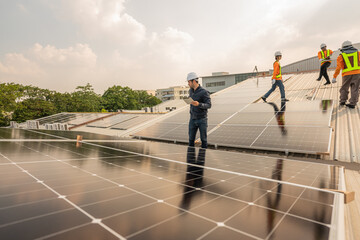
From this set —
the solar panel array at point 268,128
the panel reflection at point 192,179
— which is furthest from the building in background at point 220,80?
the panel reflection at point 192,179

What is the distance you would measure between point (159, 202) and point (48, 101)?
6567cm

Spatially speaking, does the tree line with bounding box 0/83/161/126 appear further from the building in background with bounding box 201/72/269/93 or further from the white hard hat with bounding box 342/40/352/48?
the white hard hat with bounding box 342/40/352/48

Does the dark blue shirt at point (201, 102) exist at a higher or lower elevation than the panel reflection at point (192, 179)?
higher

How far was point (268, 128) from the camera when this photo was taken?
8297mm

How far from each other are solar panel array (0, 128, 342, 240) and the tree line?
4709 centimetres

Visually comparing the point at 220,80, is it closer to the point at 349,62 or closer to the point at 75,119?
the point at 75,119

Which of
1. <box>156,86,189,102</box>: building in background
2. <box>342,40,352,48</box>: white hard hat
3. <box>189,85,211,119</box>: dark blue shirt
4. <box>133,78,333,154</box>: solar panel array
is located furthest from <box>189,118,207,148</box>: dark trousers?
<box>156,86,189,102</box>: building in background

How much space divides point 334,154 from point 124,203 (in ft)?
23.3

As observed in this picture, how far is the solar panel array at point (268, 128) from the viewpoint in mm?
6855

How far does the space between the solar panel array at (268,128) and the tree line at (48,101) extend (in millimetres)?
42441

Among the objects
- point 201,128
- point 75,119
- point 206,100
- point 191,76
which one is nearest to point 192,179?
point 201,128

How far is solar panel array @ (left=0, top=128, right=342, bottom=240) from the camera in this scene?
173cm

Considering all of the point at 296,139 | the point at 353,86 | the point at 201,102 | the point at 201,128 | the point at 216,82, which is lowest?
the point at 296,139

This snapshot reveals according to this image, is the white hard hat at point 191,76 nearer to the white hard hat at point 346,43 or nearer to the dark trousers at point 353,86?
the dark trousers at point 353,86
